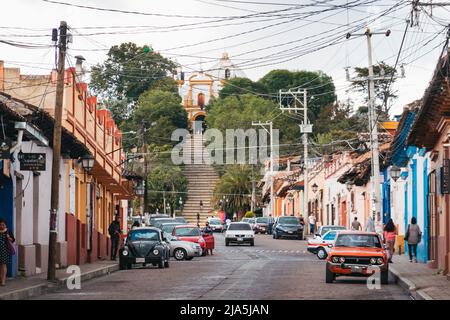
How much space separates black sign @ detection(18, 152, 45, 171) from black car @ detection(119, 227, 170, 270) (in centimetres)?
874

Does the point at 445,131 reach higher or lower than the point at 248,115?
lower

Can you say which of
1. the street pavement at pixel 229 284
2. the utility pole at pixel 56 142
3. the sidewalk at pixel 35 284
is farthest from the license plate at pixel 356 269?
the utility pole at pixel 56 142

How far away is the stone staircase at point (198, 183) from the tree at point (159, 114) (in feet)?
14.1

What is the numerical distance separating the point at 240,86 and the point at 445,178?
11893 centimetres

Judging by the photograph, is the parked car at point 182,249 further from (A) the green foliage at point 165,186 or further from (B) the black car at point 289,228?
(A) the green foliage at point 165,186

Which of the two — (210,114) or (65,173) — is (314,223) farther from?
(210,114)

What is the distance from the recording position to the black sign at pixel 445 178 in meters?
28.9

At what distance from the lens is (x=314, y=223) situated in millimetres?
78688

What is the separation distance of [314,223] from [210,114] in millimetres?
64328

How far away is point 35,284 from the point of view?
27453mm

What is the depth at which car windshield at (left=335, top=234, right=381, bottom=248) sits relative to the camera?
94.7ft

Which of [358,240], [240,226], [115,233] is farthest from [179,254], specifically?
[240,226]
